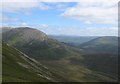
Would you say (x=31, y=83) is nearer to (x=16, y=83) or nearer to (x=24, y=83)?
(x=24, y=83)

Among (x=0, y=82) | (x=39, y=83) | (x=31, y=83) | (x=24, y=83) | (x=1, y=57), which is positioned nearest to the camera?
(x=0, y=82)

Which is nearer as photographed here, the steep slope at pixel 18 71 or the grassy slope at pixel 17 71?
the grassy slope at pixel 17 71

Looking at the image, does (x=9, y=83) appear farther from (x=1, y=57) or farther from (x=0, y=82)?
(x=1, y=57)

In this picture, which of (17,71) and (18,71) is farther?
(18,71)

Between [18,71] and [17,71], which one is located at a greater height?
[17,71]

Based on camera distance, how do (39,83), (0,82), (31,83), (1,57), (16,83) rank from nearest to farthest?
(0,82)
(16,83)
(31,83)
(39,83)
(1,57)

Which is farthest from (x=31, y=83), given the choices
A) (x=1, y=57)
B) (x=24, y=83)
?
(x=1, y=57)

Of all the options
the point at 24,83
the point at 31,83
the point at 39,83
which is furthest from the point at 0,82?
the point at 39,83

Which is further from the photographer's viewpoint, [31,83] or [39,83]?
[39,83]

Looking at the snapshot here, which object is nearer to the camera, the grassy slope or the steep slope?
the grassy slope
